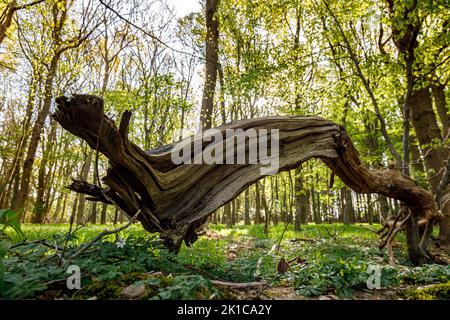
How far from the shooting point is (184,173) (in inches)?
137

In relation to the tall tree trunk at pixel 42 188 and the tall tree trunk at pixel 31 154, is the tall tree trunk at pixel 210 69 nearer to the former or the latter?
the tall tree trunk at pixel 31 154

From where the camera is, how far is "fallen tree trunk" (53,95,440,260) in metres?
2.59

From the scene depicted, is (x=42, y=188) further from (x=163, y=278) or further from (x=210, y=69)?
(x=163, y=278)

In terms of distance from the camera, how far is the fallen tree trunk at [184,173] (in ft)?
8.49

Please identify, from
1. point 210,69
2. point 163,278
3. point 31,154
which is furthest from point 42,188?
point 163,278

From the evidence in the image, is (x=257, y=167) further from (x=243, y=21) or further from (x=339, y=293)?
(x=243, y=21)

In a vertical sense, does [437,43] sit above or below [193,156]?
above

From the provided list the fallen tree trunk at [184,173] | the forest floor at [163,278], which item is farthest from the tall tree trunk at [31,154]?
the forest floor at [163,278]

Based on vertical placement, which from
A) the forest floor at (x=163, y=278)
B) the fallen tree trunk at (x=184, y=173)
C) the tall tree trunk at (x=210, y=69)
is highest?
the tall tree trunk at (x=210, y=69)

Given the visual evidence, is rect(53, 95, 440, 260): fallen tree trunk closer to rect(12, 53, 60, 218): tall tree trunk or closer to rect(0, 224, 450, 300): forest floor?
rect(0, 224, 450, 300): forest floor

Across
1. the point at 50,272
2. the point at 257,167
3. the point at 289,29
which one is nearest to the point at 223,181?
the point at 257,167

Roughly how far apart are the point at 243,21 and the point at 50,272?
12.2m

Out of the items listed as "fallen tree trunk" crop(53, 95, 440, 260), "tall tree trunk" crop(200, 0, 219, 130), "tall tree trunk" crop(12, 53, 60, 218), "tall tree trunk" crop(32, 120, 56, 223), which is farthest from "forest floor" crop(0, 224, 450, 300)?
"tall tree trunk" crop(32, 120, 56, 223)

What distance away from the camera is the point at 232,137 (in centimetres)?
366
